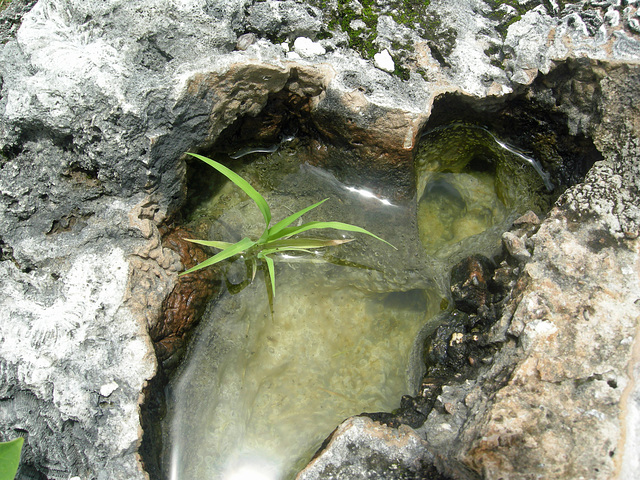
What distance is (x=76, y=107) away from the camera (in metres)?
1.72

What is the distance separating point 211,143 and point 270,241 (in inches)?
20.0

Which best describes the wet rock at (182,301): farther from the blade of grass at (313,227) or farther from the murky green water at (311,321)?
the blade of grass at (313,227)

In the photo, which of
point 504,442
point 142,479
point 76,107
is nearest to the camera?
point 504,442

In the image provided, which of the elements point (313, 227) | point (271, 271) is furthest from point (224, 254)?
point (313, 227)

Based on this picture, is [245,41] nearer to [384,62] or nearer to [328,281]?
[384,62]

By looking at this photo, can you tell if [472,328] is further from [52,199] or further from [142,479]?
[52,199]

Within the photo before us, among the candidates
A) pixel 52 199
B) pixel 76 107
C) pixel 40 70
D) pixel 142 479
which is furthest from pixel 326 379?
pixel 40 70

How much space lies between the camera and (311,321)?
7.06 ft

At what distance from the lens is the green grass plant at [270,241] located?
6.35 feet

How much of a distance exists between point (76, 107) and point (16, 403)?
3.50ft

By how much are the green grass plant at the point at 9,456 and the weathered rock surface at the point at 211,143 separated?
5.1 inches

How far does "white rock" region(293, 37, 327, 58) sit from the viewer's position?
6.65 feet

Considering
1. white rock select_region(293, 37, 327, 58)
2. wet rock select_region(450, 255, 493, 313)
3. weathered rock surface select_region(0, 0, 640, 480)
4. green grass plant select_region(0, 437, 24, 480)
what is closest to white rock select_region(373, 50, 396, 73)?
weathered rock surface select_region(0, 0, 640, 480)

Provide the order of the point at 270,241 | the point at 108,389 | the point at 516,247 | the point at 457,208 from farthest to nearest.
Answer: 1. the point at 457,208
2. the point at 270,241
3. the point at 516,247
4. the point at 108,389
